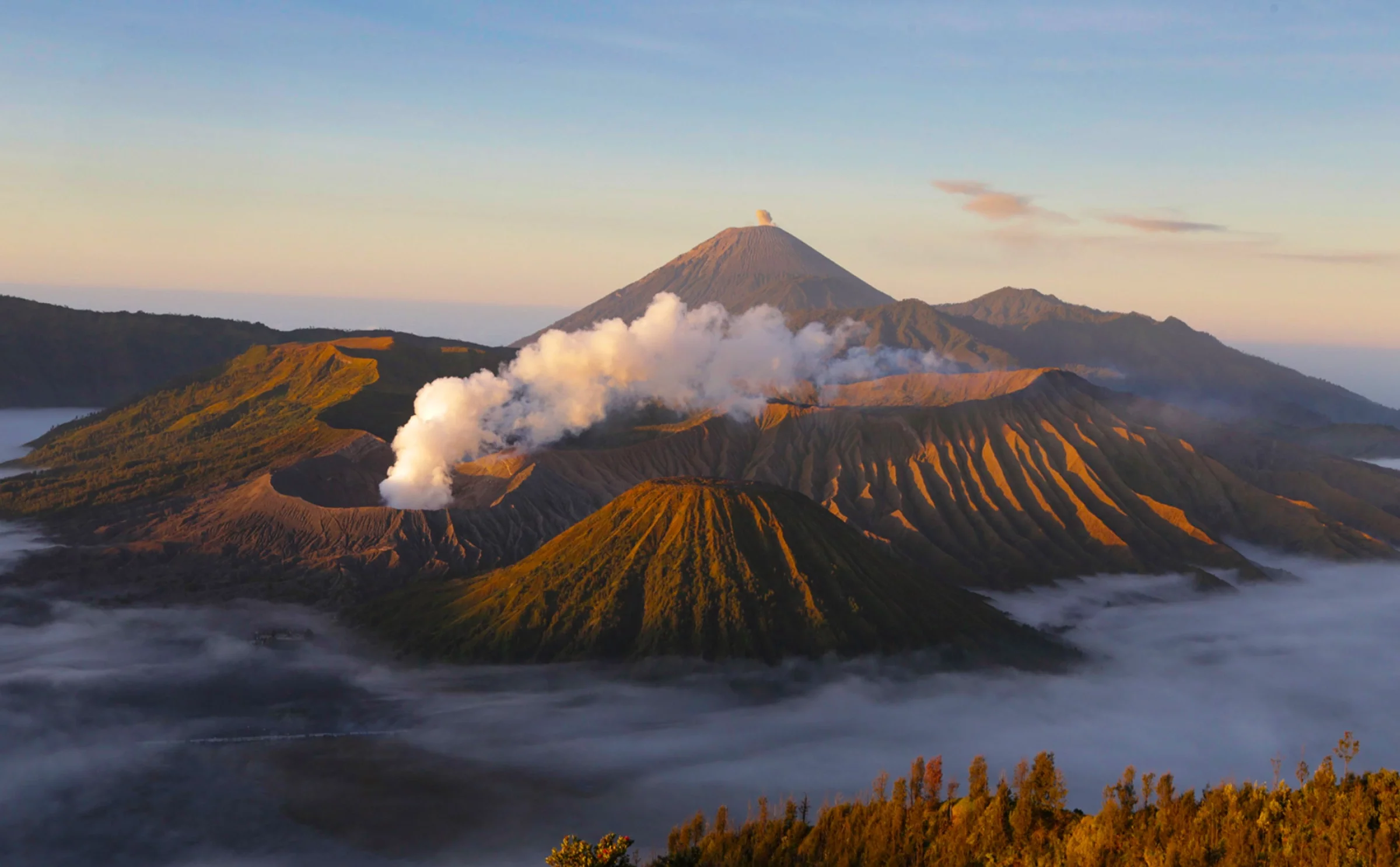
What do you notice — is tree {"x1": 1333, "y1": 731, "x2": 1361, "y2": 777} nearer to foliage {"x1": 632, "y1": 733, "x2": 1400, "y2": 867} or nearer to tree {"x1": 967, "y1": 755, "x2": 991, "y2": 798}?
foliage {"x1": 632, "y1": 733, "x2": 1400, "y2": 867}

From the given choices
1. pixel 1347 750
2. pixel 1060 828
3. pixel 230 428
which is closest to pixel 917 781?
pixel 1060 828

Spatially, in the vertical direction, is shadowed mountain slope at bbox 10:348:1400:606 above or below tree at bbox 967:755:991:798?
above

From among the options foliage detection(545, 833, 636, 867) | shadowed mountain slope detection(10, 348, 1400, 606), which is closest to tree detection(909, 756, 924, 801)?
foliage detection(545, 833, 636, 867)

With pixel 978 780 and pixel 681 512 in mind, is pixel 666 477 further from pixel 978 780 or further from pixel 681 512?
pixel 978 780

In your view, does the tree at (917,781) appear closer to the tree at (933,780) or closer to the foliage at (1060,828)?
the foliage at (1060,828)

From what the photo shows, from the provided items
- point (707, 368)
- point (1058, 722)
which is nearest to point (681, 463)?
point (707, 368)

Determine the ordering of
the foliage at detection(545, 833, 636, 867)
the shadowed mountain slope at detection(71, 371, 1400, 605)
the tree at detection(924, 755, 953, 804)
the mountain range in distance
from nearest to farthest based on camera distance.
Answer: the foliage at detection(545, 833, 636, 867) < the tree at detection(924, 755, 953, 804) < the mountain range in distance < the shadowed mountain slope at detection(71, 371, 1400, 605)

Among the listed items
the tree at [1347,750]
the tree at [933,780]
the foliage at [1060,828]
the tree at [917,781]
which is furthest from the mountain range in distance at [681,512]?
the foliage at [1060,828]
